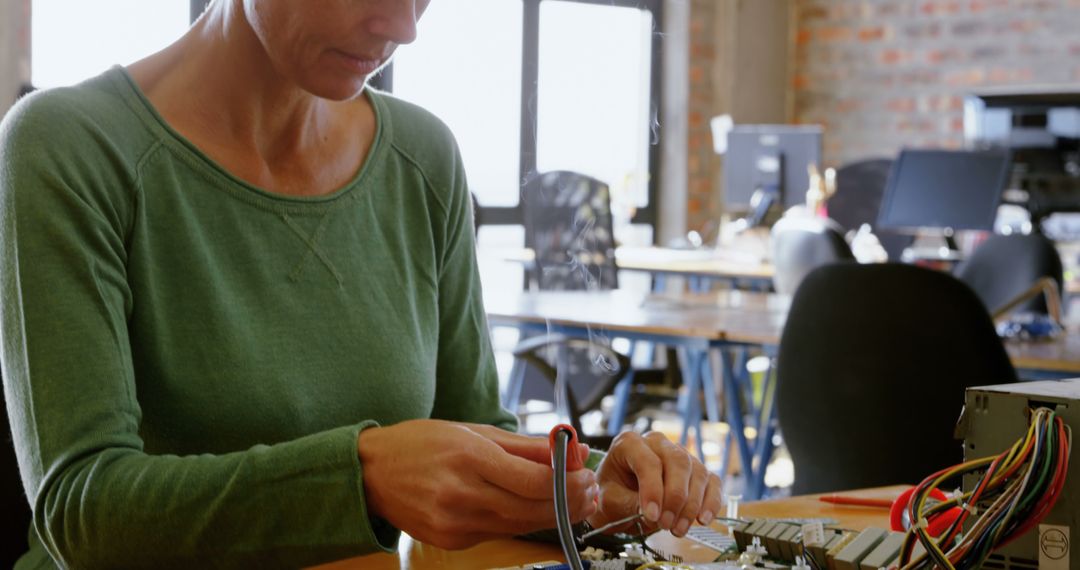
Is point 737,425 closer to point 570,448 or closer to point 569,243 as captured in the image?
point 569,243

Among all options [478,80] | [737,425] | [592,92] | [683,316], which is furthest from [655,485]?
[592,92]

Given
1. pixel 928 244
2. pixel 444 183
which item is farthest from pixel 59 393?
pixel 928 244

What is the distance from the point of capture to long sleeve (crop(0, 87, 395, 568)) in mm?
805

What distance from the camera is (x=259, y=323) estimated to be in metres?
1.04

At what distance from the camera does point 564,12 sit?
615cm

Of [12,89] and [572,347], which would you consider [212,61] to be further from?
[12,89]

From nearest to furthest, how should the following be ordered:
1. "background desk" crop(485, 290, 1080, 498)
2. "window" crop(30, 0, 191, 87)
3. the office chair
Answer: the office chair < "background desk" crop(485, 290, 1080, 498) < "window" crop(30, 0, 191, 87)

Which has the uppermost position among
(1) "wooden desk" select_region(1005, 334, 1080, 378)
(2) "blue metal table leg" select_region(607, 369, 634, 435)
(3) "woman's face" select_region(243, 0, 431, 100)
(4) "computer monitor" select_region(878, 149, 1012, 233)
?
(3) "woman's face" select_region(243, 0, 431, 100)

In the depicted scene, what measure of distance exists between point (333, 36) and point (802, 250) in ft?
10.9

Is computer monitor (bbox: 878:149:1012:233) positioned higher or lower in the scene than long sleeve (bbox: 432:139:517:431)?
lower

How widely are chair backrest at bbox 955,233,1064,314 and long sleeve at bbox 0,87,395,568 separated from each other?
10.3 ft

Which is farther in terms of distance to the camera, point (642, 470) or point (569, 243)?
point (569, 243)

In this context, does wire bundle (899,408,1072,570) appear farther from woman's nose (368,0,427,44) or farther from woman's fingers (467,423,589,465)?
woman's nose (368,0,427,44)

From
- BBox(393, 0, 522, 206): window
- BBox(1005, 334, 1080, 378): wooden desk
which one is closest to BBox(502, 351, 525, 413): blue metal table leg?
BBox(393, 0, 522, 206): window
